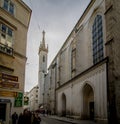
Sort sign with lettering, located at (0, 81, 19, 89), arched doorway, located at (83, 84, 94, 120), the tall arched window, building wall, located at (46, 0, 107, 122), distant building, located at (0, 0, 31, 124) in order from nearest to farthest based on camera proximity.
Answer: sign with lettering, located at (0, 81, 19, 89), distant building, located at (0, 0, 31, 124), building wall, located at (46, 0, 107, 122), the tall arched window, arched doorway, located at (83, 84, 94, 120)

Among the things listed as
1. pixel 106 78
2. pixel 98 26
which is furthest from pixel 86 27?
pixel 106 78

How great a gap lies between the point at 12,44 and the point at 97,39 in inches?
693

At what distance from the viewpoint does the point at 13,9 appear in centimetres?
1339

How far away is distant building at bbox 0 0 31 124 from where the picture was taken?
37.3 ft

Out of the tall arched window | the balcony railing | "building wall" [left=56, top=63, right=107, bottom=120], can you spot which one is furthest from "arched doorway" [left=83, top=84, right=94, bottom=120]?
the balcony railing

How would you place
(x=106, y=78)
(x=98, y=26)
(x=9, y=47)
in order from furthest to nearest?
1. (x=98, y=26)
2. (x=106, y=78)
3. (x=9, y=47)

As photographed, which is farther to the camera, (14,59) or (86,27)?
(86,27)

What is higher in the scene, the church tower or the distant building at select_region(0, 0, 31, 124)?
the church tower

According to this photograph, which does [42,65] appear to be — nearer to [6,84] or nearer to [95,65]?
[95,65]

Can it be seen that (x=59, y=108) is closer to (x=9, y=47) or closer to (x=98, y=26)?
(x=98, y=26)

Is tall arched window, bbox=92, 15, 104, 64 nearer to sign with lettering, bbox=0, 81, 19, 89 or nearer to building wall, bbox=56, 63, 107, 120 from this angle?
building wall, bbox=56, 63, 107, 120

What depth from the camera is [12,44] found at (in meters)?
12.6

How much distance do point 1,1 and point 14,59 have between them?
Result: 355 centimetres

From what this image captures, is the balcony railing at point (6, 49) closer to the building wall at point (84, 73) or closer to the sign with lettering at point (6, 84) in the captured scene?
the sign with lettering at point (6, 84)
